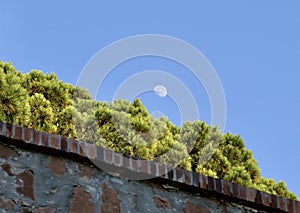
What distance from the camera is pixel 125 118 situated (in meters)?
8.68

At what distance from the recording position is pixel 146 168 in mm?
3865

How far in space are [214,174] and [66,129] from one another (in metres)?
2.18

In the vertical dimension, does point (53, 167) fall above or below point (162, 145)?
below

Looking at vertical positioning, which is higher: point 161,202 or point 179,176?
point 179,176

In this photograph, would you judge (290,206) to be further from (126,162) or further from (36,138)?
(36,138)

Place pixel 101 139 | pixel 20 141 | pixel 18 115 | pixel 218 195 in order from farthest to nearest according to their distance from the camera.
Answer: pixel 101 139 → pixel 18 115 → pixel 218 195 → pixel 20 141

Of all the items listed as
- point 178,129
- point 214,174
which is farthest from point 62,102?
point 214,174

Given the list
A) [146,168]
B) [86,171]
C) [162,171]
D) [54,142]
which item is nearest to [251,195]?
[162,171]

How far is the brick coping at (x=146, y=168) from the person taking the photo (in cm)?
353

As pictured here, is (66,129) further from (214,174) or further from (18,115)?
(214,174)

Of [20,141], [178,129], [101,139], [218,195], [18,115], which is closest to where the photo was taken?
[20,141]

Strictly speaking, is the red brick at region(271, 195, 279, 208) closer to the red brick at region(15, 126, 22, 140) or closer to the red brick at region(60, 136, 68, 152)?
the red brick at region(60, 136, 68, 152)

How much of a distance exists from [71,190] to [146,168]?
501mm

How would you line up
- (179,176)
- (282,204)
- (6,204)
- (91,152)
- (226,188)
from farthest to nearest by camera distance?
(282,204) < (226,188) < (179,176) < (91,152) < (6,204)
